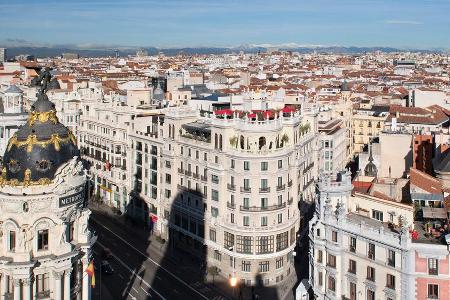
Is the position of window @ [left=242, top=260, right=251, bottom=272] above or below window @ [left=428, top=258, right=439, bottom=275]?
below

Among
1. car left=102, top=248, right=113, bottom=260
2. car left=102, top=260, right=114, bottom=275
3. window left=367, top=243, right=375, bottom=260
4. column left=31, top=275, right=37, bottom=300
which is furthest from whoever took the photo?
car left=102, top=248, right=113, bottom=260

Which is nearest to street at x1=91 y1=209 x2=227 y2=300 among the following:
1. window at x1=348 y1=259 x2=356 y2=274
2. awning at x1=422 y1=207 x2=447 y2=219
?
Answer: window at x1=348 y1=259 x2=356 y2=274

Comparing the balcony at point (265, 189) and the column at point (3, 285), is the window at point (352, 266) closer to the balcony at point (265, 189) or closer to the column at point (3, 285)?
the balcony at point (265, 189)

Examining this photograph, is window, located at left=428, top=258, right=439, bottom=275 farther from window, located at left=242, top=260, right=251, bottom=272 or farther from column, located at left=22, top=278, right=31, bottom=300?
column, located at left=22, top=278, right=31, bottom=300

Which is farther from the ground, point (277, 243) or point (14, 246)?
point (14, 246)

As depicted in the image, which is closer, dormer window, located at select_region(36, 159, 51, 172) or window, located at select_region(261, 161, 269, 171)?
dormer window, located at select_region(36, 159, 51, 172)

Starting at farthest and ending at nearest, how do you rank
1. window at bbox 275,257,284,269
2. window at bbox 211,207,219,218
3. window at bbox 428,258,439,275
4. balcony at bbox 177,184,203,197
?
1. balcony at bbox 177,184,203,197
2. window at bbox 211,207,219,218
3. window at bbox 275,257,284,269
4. window at bbox 428,258,439,275

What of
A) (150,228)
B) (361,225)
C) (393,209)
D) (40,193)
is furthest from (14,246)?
(150,228)

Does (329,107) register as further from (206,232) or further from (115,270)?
(115,270)
